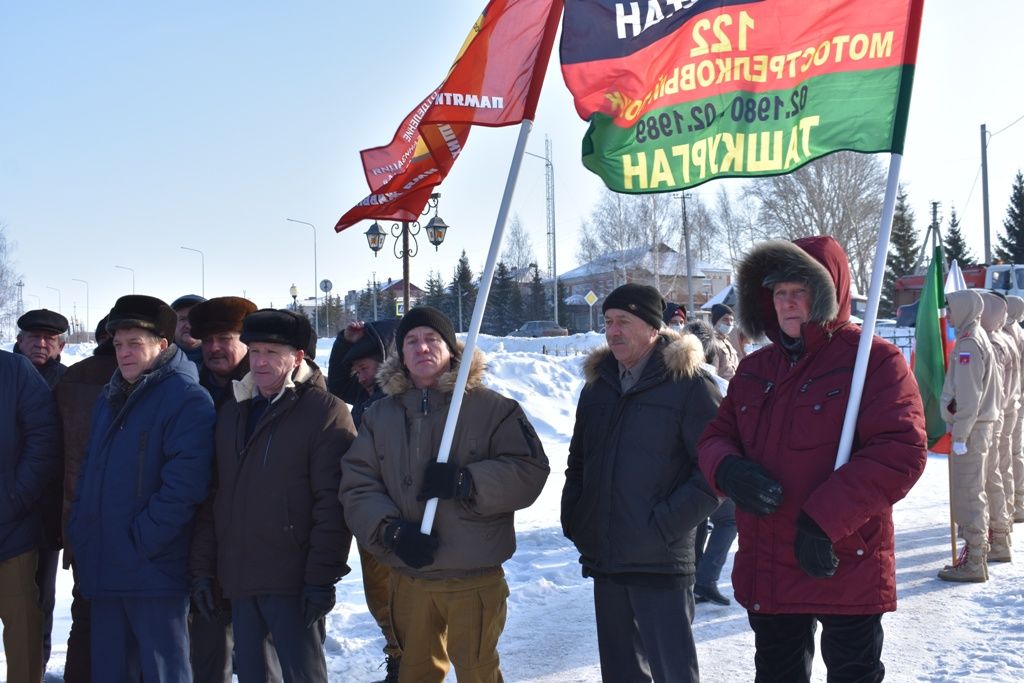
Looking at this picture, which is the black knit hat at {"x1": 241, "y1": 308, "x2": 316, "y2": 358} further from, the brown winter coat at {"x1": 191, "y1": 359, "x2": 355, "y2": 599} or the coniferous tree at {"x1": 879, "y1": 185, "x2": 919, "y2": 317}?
the coniferous tree at {"x1": 879, "y1": 185, "x2": 919, "y2": 317}

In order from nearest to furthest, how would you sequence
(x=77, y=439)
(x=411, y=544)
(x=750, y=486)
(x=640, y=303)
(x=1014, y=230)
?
(x=750, y=486) → (x=411, y=544) → (x=640, y=303) → (x=77, y=439) → (x=1014, y=230)

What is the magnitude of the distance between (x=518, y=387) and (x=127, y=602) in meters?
13.0

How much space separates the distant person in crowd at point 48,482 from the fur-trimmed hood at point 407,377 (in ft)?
6.07

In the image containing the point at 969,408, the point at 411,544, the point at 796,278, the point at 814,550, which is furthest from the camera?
the point at 969,408

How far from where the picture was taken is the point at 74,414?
427 cm

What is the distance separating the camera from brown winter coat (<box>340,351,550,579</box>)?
11.2ft

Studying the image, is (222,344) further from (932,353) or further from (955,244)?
(955,244)

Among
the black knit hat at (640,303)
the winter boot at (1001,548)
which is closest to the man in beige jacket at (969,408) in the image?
the winter boot at (1001,548)

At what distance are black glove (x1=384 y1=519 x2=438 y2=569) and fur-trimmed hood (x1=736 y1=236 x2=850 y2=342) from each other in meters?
1.54

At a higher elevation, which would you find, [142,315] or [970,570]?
A: [142,315]

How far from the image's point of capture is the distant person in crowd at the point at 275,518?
11.5ft

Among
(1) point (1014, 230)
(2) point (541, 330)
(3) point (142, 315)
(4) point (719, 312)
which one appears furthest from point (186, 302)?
(1) point (1014, 230)

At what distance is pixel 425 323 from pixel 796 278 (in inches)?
61.6

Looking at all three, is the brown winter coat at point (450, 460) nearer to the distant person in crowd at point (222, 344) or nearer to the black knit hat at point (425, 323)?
the black knit hat at point (425, 323)
